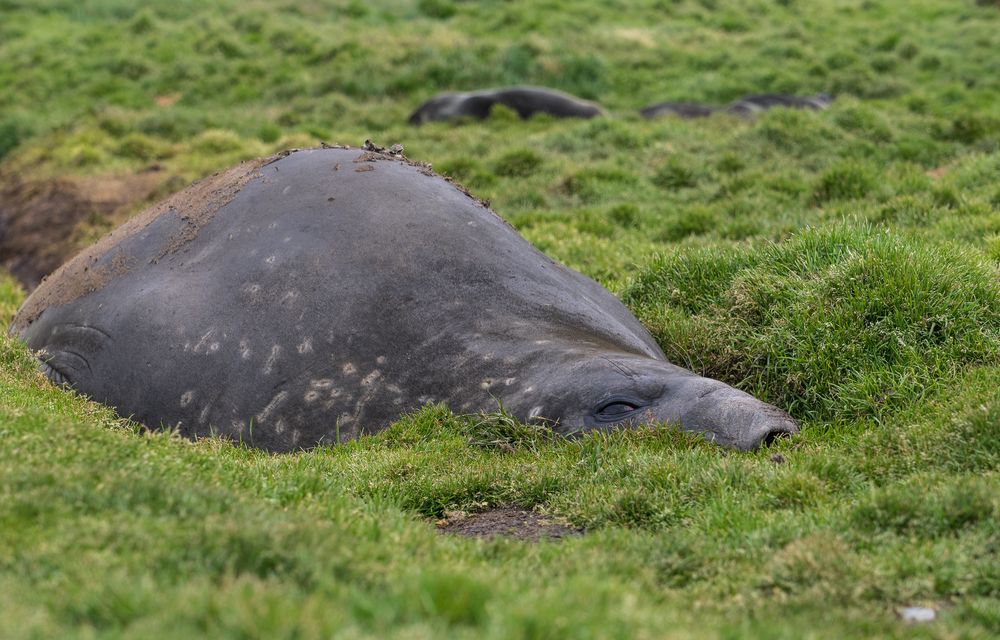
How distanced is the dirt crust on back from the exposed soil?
317cm

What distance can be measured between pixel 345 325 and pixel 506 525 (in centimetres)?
196

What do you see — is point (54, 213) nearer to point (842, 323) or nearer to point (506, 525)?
point (842, 323)

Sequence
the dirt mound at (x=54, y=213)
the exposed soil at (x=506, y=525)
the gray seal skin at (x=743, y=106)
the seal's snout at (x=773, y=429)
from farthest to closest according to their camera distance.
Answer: the gray seal skin at (x=743, y=106)
the dirt mound at (x=54, y=213)
the seal's snout at (x=773, y=429)
the exposed soil at (x=506, y=525)

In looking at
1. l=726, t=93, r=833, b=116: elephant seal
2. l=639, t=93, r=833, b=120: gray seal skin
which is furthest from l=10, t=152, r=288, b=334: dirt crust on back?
l=726, t=93, r=833, b=116: elephant seal

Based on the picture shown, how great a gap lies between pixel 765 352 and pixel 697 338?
0.55 metres

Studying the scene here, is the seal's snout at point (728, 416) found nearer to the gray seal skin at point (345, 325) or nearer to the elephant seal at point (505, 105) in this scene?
the gray seal skin at point (345, 325)

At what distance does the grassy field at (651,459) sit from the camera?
3.16 m

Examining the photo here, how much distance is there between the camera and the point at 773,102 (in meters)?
17.2

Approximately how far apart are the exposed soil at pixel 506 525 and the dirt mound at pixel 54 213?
26.4 ft

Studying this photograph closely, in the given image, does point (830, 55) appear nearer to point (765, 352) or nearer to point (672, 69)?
point (672, 69)

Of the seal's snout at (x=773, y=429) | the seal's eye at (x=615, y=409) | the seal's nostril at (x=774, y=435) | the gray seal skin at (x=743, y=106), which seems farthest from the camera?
the gray seal skin at (x=743, y=106)

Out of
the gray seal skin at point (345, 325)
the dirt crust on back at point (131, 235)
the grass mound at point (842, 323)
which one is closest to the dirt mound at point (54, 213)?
the dirt crust on back at point (131, 235)

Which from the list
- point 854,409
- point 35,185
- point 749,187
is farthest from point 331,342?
point 35,185

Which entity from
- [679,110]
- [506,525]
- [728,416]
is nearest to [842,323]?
[728,416]
